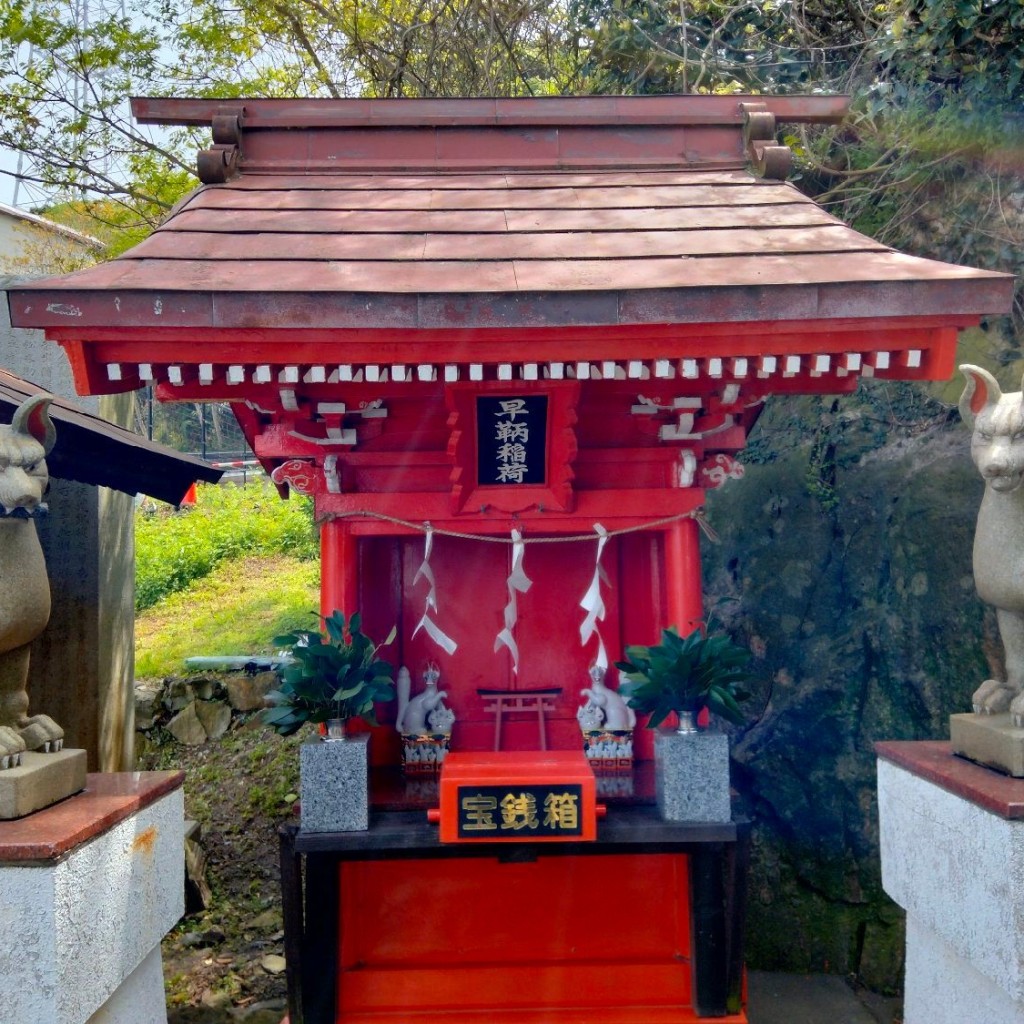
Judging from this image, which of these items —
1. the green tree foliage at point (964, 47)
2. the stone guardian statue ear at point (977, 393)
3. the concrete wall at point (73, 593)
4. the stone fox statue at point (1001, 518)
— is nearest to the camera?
the stone fox statue at point (1001, 518)

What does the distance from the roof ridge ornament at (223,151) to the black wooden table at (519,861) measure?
3626 mm

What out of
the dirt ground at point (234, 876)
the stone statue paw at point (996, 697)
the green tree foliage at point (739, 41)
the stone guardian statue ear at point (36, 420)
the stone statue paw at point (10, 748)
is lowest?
the dirt ground at point (234, 876)

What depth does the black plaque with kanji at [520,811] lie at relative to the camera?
4277mm

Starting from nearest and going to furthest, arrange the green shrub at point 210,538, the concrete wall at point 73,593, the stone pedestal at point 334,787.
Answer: the stone pedestal at point 334,787
the concrete wall at point 73,593
the green shrub at point 210,538

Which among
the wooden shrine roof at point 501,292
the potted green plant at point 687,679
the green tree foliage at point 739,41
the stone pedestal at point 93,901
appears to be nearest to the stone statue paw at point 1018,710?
the potted green plant at point 687,679

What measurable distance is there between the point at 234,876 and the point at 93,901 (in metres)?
4.20

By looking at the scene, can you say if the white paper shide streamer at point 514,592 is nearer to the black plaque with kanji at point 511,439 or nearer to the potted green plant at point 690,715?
the black plaque with kanji at point 511,439

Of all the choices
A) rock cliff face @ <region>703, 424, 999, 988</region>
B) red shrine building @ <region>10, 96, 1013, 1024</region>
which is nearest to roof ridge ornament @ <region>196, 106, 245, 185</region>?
red shrine building @ <region>10, 96, 1013, 1024</region>

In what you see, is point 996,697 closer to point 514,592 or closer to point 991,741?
point 991,741

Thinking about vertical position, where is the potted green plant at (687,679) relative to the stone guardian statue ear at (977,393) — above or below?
below

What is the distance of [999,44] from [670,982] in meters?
Result: 6.54

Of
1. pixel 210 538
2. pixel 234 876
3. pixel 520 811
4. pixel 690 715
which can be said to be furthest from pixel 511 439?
pixel 210 538

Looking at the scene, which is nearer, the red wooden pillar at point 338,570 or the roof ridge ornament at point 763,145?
the red wooden pillar at point 338,570

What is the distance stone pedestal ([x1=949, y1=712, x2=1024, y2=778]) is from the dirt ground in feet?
15.4
